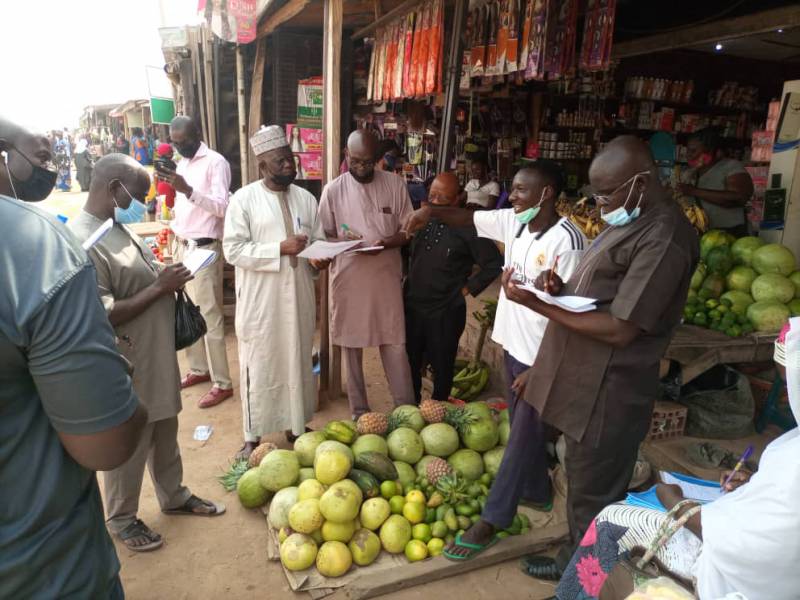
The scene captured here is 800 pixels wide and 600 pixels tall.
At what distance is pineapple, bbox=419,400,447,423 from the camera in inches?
144

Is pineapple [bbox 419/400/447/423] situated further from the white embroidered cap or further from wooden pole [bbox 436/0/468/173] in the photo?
the white embroidered cap

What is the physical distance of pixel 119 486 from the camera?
297cm

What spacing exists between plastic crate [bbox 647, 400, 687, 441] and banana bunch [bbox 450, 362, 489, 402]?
62.7 inches

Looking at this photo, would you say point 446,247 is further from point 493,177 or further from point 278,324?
point 493,177

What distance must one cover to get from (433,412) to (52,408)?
2.75 meters

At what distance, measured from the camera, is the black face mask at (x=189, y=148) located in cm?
491

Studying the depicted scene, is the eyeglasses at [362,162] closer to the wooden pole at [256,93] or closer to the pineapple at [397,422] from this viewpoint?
the pineapple at [397,422]

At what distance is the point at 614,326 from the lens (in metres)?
2.13

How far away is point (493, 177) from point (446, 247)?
4718 mm

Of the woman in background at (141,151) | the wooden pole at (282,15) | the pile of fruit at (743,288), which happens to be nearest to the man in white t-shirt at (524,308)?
the pile of fruit at (743,288)

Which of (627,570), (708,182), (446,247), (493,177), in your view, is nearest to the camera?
(627,570)

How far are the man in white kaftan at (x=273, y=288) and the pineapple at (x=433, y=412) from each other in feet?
2.73


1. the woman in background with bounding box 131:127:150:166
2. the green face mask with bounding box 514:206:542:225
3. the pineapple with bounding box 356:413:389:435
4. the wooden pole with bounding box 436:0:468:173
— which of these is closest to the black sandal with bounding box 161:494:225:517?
the pineapple with bounding box 356:413:389:435

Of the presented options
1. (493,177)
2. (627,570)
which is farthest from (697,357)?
(493,177)
